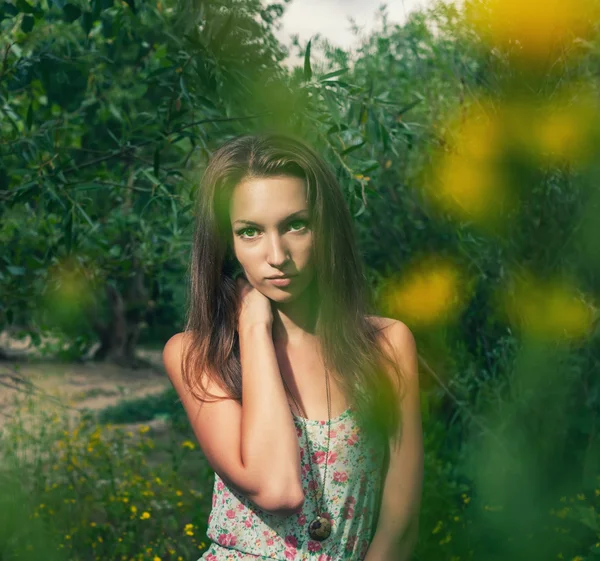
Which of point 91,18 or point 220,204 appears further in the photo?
point 91,18

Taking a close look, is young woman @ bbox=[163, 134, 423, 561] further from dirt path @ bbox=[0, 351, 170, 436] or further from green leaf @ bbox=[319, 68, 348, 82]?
dirt path @ bbox=[0, 351, 170, 436]

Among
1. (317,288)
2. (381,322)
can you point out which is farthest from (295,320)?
(381,322)

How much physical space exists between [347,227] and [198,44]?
107 cm

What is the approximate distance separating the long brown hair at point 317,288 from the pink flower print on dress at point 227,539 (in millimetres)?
331

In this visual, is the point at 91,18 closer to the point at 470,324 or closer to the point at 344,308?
the point at 344,308

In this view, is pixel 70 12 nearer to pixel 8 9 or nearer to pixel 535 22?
pixel 8 9

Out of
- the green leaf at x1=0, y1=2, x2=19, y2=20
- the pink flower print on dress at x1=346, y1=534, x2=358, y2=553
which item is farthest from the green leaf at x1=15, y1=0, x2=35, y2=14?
the pink flower print on dress at x1=346, y1=534, x2=358, y2=553

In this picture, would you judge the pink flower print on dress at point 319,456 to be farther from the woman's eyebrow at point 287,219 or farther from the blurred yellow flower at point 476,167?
the blurred yellow flower at point 476,167

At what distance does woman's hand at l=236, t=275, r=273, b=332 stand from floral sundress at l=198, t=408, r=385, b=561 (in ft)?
0.81

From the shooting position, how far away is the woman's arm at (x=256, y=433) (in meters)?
1.78

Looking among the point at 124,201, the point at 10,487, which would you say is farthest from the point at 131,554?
the point at 124,201

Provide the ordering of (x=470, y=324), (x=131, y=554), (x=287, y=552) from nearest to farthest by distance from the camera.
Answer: (x=287, y=552) < (x=470, y=324) < (x=131, y=554)

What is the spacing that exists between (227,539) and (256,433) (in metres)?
0.34

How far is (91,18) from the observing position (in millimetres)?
3012
